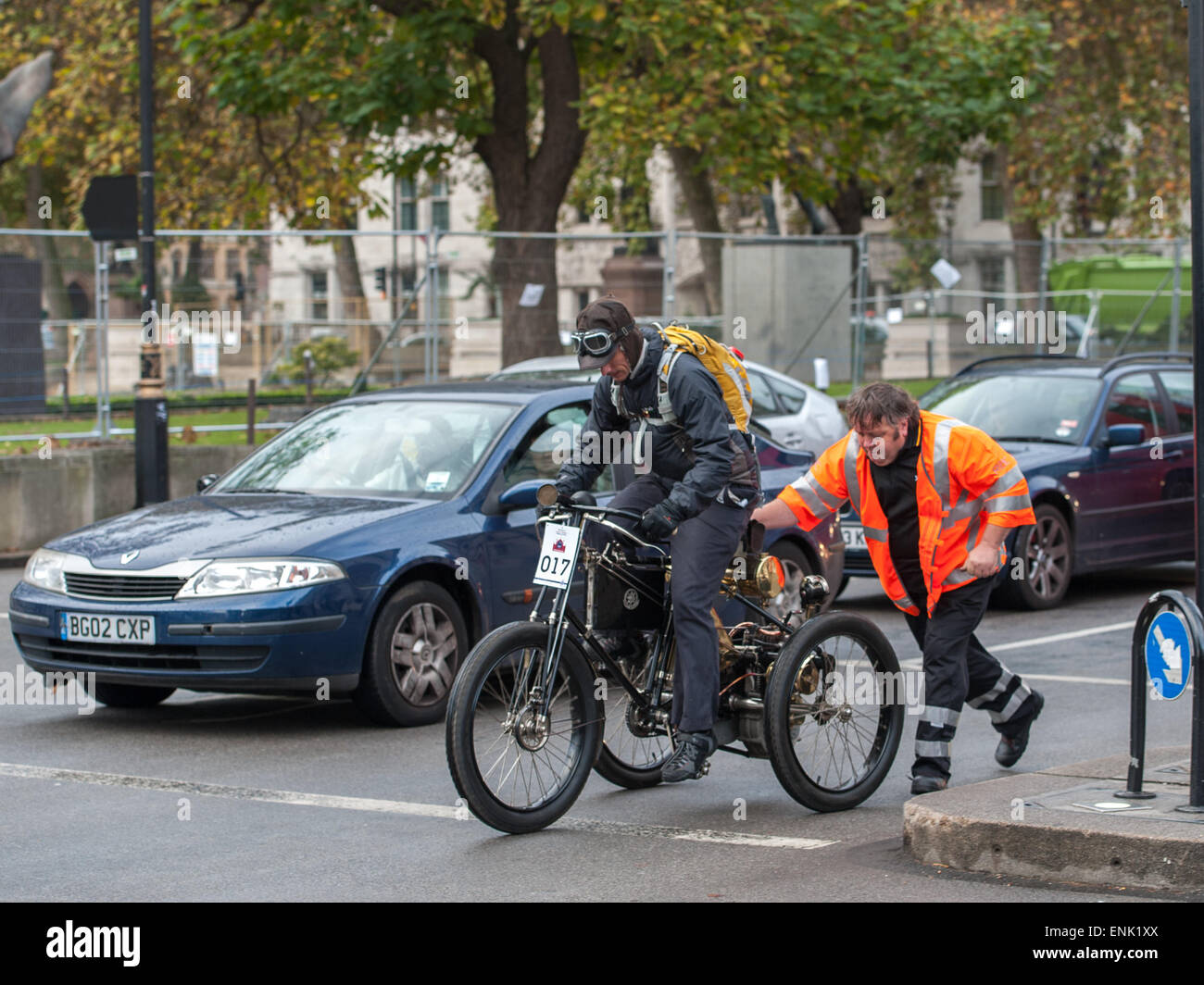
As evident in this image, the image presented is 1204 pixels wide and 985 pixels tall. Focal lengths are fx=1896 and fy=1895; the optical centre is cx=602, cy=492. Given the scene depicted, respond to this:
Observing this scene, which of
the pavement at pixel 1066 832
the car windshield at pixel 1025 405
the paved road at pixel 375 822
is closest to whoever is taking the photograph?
the pavement at pixel 1066 832

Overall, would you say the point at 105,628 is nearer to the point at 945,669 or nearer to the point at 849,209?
the point at 945,669

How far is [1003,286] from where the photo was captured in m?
27.2

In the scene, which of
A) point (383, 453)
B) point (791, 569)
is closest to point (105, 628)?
point (383, 453)

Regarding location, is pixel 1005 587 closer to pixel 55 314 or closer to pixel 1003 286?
pixel 55 314

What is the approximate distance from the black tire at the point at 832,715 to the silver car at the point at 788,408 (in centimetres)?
877

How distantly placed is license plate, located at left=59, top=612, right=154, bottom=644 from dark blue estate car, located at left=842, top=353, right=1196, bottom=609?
5.60 metres

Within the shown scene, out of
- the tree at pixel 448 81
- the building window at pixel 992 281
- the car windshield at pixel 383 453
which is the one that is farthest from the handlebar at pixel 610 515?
the building window at pixel 992 281

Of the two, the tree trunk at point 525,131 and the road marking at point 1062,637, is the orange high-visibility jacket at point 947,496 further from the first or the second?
the tree trunk at point 525,131

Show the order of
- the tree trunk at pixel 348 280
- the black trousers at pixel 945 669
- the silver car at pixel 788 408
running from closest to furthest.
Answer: the black trousers at pixel 945 669 < the silver car at pixel 788 408 < the tree trunk at pixel 348 280

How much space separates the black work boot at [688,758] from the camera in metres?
6.54

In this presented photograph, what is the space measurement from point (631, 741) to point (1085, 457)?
673cm

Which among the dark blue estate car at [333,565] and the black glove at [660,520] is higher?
the black glove at [660,520]

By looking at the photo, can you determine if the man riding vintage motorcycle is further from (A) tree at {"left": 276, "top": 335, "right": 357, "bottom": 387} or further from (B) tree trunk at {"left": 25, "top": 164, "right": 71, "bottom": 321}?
(A) tree at {"left": 276, "top": 335, "right": 357, "bottom": 387}

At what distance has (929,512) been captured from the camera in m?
6.89
